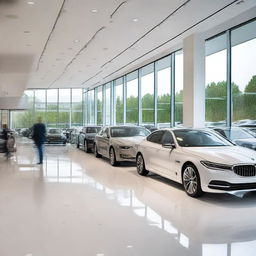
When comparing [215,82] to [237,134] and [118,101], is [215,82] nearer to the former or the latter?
[237,134]

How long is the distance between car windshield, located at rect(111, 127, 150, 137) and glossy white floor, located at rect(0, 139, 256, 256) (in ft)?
11.7

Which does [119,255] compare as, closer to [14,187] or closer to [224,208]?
[224,208]

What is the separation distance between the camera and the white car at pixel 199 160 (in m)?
5.85

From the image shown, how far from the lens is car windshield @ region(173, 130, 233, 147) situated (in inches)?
285

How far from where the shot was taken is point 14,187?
24.2 feet

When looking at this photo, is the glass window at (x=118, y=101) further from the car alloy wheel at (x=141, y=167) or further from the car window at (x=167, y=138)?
the car window at (x=167, y=138)

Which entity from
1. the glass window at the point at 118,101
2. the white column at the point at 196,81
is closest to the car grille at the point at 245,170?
the white column at the point at 196,81

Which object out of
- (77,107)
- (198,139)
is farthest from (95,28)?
(77,107)

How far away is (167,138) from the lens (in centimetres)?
783

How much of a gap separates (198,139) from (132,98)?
13657 millimetres

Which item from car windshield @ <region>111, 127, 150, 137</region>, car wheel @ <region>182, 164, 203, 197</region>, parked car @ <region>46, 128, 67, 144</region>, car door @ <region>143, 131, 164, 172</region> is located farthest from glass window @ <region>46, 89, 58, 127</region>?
car wheel @ <region>182, 164, 203, 197</region>

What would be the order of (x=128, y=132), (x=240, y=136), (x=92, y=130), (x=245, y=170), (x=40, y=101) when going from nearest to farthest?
(x=245, y=170) < (x=240, y=136) < (x=128, y=132) < (x=92, y=130) < (x=40, y=101)

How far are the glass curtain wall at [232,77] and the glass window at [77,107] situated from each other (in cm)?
2189

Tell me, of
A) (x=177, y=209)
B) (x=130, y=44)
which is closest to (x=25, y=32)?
(x=130, y=44)
